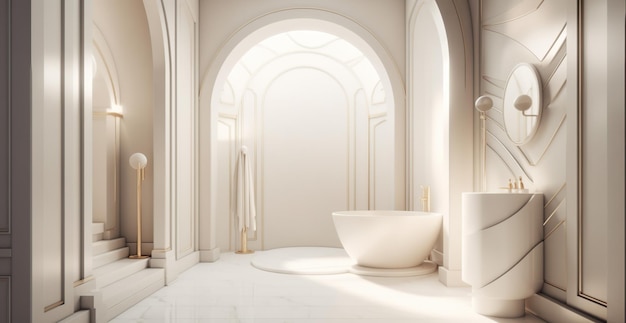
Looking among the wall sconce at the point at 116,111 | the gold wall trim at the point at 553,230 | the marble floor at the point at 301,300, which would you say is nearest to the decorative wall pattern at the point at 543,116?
the gold wall trim at the point at 553,230

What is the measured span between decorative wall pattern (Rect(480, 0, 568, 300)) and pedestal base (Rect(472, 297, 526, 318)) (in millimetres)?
187

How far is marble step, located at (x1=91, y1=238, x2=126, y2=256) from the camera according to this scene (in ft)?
12.2

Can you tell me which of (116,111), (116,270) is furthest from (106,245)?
(116,111)

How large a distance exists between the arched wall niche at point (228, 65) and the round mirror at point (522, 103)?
1.86m

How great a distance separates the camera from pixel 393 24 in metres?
5.05

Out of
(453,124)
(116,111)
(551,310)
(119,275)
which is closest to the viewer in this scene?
(551,310)

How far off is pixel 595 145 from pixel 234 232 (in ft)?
14.9

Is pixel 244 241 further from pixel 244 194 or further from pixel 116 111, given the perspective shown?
pixel 116 111

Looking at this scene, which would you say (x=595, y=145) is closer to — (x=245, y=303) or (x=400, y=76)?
(x=245, y=303)

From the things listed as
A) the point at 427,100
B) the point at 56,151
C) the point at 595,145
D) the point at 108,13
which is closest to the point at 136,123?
the point at 108,13

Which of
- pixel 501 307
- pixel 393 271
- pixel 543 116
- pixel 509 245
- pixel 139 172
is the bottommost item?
pixel 393 271

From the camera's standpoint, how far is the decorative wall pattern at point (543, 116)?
8.36 feet

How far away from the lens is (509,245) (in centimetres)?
266

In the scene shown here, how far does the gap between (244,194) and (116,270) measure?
233 centimetres
